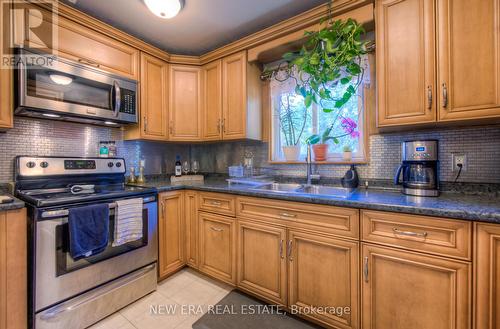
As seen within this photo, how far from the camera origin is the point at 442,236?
105 centimetres

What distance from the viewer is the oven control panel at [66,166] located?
1603 mm

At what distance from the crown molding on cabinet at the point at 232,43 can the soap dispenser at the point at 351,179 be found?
4.08 feet

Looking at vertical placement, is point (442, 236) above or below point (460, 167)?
below

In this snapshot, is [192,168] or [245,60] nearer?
[245,60]

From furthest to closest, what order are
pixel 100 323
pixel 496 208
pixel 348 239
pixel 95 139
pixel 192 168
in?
pixel 192 168 → pixel 95 139 → pixel 100 323 → pixel 348 239 → pixel 496 208

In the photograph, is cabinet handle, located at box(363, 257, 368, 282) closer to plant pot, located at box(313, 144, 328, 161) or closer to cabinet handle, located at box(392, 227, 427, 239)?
cabinet handle, located at box(392, 227, 427, 239)

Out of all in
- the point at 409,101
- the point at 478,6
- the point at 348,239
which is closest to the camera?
the point at 478,6

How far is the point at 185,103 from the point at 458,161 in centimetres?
248

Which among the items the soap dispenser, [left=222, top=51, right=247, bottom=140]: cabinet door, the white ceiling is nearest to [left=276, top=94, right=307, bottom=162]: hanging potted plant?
[left=222, top=51, right=247, bottom=140]: cabinet door

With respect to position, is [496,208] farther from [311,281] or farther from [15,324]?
[15,324]

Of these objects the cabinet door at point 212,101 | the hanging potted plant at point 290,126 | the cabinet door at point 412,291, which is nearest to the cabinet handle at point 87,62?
the cabinet door at point 212,101

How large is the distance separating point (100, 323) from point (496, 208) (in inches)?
96.3

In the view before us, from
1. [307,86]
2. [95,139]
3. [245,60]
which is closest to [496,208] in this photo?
[307,86]

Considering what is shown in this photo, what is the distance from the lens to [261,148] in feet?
8.10
